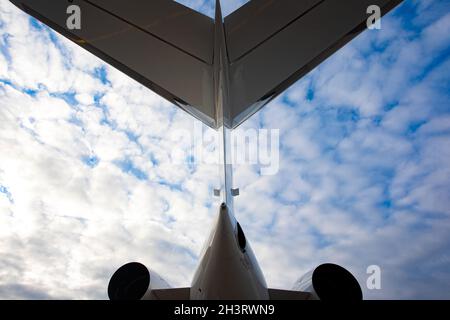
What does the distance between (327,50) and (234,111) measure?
1.51m

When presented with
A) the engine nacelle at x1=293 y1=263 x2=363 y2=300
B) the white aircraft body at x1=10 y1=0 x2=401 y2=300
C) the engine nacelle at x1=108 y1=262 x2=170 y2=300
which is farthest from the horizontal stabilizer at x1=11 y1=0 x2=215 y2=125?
the engine nacelle at x1=293 y1=263 x2=363 y2=300

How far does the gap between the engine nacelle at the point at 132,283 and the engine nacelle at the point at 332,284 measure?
2.57 m

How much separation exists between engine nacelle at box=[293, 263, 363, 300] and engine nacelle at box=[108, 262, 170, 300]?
2.57m

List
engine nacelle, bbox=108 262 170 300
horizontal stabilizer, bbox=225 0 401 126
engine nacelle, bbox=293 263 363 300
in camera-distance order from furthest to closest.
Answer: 1. engine nacelle, bbox=108 262 170 300
2. engine nacelle, bbox=293 263 363 300
3. horizontal stabilizer, bbox=225 0 401 126

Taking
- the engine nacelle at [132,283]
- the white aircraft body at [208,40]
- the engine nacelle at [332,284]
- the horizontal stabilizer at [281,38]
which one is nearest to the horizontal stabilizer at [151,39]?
the white aircraft body at [208,40]

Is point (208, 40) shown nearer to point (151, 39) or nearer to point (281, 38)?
point (151, 39)

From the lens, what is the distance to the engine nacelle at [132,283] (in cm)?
459

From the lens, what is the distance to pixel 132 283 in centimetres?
466

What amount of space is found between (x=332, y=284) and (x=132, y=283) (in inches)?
126

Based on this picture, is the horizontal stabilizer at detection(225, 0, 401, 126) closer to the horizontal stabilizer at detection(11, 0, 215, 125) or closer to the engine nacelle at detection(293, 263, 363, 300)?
the horizontal stabilizer at detection(11, 0, 215, 125)

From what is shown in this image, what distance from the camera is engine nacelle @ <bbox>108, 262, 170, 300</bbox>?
459 centimetres

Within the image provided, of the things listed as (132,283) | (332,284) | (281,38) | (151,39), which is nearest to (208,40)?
(151,39)

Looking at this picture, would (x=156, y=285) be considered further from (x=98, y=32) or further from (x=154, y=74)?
(x=98, y=32)
